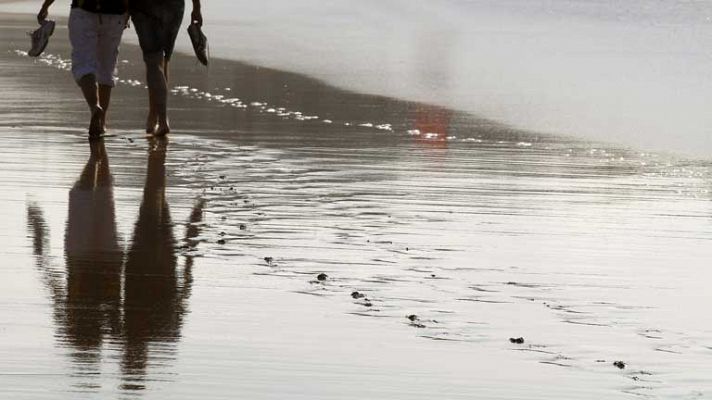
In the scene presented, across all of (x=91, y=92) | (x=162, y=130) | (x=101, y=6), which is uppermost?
(x=101, y=6)

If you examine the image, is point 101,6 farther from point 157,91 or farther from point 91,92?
point 157,91

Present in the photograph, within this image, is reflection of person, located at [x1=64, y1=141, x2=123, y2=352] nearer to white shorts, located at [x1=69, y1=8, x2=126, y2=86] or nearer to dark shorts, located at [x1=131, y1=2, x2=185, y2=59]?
white shorts, located at [x1=69, y1=8, x2=126, y2=86]

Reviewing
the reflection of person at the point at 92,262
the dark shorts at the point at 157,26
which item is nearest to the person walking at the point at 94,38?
the dark shorts at the point at 157,26

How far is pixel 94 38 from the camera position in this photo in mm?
12695

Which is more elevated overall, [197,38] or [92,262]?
[197,38]

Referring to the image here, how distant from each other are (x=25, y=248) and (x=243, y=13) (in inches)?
1386

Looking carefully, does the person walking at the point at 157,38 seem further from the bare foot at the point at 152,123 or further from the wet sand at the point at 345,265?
the wet sand at the point at 345,265

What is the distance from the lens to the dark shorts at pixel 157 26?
1273cm

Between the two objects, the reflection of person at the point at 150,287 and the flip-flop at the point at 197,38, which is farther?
the flip-flop at the point at 197,38

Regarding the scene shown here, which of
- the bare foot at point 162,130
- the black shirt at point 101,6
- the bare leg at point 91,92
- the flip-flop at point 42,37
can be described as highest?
the black shirt at point 101,6

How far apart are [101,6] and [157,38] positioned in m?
0.46

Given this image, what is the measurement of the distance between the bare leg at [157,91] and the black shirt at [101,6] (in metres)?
0.45

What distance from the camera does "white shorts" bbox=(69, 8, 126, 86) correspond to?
498 inches

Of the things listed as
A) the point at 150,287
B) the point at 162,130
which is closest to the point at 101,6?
the point at 162,130
